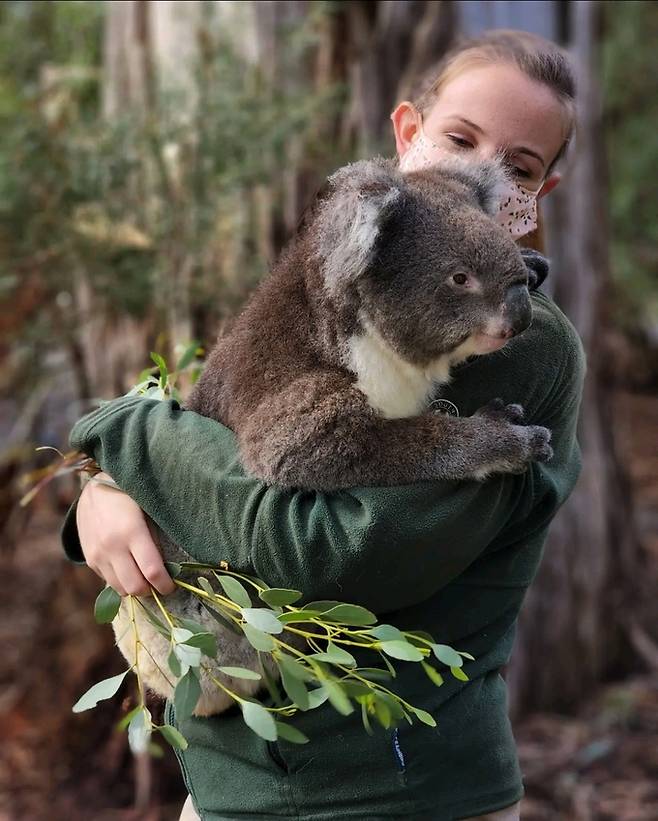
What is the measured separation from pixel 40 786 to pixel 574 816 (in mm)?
2222

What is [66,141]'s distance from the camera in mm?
3736

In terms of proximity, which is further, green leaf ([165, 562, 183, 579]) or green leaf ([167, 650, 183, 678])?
green leaf ([165, 562, 183, 579])

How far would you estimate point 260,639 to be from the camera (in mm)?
1533

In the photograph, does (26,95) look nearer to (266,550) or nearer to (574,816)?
(266,550)

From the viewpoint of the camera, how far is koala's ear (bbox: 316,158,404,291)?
168 centimetres

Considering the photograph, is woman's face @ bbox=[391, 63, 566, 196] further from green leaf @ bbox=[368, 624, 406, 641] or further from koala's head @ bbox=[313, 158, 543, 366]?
green leaf @ bbox=[368, 624, 406, 641]

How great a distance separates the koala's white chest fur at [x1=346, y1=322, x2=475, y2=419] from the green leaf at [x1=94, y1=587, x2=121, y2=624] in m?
0.55

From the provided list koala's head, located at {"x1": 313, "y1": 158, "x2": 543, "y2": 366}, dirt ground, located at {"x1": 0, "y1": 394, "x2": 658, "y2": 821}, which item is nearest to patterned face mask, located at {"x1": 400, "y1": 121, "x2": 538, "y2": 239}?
koala's head, located at {"x1": 313, "y1": 158, "x2": 543, "y2": 366}

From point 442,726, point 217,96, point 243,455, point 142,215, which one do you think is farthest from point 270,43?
point 442,726

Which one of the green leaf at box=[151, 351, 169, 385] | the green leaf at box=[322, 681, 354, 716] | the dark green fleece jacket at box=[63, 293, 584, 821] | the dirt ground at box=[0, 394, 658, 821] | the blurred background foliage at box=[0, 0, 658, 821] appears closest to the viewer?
the green leaf at box=[322, 681, 354, 716]

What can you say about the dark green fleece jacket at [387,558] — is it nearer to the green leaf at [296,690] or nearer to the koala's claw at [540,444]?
the koala's claw at [540,444]

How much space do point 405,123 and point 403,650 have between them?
42.8 inches

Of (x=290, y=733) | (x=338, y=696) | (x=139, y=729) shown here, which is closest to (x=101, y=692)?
(x=139, y=729)

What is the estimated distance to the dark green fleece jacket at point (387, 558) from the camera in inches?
62.8
